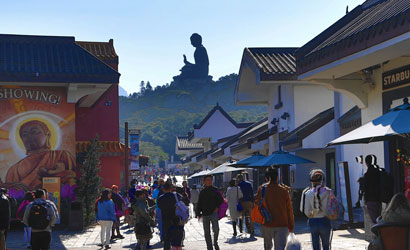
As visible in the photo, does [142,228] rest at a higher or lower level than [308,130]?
lower

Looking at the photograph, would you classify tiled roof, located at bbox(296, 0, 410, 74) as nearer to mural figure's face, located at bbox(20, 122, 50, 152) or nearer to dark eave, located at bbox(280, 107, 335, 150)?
dark eave, located at bbox(280, 107, 335, 150)

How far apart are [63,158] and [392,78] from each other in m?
11.6

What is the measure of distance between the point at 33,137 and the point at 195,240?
695cm

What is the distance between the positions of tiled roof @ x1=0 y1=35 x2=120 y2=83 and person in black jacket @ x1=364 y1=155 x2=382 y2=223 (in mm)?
10230

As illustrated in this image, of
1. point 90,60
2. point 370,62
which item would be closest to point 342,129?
point 370,62

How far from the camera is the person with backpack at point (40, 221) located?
40.1 feet

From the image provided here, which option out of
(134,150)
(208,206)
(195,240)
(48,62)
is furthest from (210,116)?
(208,206)

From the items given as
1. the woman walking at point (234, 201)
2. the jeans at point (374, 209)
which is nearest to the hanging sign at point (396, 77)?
the jeans at point (374, 209)

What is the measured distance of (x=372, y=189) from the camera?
12.8 meters

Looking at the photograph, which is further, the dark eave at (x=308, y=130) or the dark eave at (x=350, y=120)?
the dark eave at (x=308, y=130)

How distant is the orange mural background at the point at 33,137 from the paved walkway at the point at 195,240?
1.94 meters

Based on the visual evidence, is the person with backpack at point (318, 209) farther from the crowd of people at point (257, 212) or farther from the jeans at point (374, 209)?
the jeans at point (374, 209)

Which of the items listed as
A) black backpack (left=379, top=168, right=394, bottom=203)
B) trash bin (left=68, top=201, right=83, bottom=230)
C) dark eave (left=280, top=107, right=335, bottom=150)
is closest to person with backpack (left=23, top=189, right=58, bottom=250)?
black backpack (left=379, top=168, right=394, bottom=203)

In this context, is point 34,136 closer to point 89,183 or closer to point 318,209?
point 89,183
